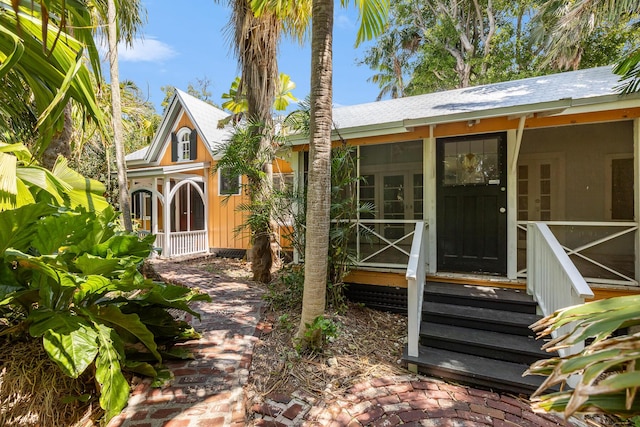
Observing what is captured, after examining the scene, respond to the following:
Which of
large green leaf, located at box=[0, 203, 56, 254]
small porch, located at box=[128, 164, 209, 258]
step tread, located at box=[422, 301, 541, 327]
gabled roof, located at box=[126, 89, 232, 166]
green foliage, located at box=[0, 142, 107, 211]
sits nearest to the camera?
green foliage, located at box=[0, 142, 107, 211]

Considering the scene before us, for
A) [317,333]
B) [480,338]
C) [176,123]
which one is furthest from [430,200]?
[176,123]

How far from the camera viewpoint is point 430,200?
497 cm

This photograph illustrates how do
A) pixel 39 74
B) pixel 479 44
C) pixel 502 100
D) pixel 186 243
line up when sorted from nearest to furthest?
1. pixel 39 74
2. pixel 502 100
3. pixel 186 243
4. pixel 479 44

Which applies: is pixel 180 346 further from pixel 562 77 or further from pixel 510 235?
pixel 562 77

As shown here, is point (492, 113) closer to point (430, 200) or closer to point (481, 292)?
point (430, 200)

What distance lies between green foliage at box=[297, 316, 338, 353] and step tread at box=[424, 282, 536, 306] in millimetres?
1727

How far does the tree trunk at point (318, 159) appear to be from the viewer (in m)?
3.16

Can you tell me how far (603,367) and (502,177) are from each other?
4520 mm

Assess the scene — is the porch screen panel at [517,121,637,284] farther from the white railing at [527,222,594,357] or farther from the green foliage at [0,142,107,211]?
the green foliage at [0,142,107,211]

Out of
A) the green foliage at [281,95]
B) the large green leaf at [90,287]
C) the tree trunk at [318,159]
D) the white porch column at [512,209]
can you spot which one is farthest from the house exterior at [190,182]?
the large green leaf at [90,287]

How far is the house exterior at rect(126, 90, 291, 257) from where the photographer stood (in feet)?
31.7

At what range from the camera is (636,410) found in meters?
0.82

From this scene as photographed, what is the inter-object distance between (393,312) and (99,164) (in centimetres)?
1199

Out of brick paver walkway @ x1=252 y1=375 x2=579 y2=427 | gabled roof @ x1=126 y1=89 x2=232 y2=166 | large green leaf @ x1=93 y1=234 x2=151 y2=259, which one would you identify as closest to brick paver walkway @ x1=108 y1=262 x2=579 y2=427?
brick paver walkway @ x1=252 y1=375 x2=579 y2=427
